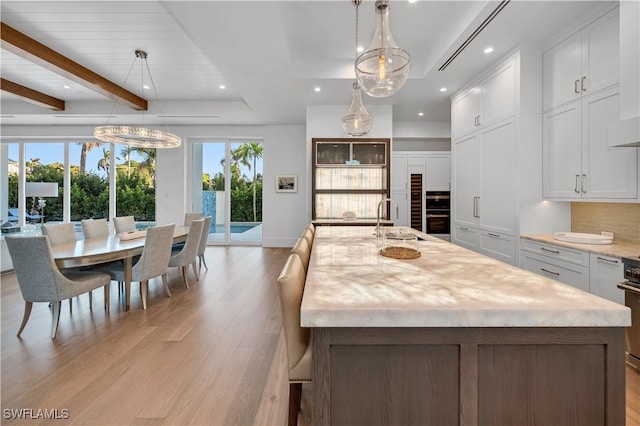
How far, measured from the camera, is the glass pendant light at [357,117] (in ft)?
12.1

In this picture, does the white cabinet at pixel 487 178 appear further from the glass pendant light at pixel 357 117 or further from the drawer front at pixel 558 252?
the glass pendant light at pixel 357 117

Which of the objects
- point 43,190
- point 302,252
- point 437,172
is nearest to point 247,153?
point 43,190

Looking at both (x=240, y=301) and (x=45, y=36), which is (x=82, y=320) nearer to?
(x=240, y=301)

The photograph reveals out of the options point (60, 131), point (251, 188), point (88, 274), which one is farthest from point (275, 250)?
point (60, 131)

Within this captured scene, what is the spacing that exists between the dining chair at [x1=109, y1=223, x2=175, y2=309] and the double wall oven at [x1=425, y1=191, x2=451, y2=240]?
4930 millimetres

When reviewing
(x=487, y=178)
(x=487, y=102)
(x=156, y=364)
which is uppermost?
(x=487, y=102)

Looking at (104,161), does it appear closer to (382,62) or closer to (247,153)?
(247,153)

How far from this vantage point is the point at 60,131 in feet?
25.0

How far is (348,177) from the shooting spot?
569 centimetres

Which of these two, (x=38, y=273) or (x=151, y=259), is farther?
(x=151, y=259)

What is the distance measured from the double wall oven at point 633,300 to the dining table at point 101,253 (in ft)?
14.3

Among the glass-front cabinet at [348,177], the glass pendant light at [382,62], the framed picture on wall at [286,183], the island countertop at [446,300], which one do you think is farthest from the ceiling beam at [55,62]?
the island countertop at [446,300]

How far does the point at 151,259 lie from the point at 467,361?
3.41 metres

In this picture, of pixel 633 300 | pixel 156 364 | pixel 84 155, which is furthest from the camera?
pixel 84 155
